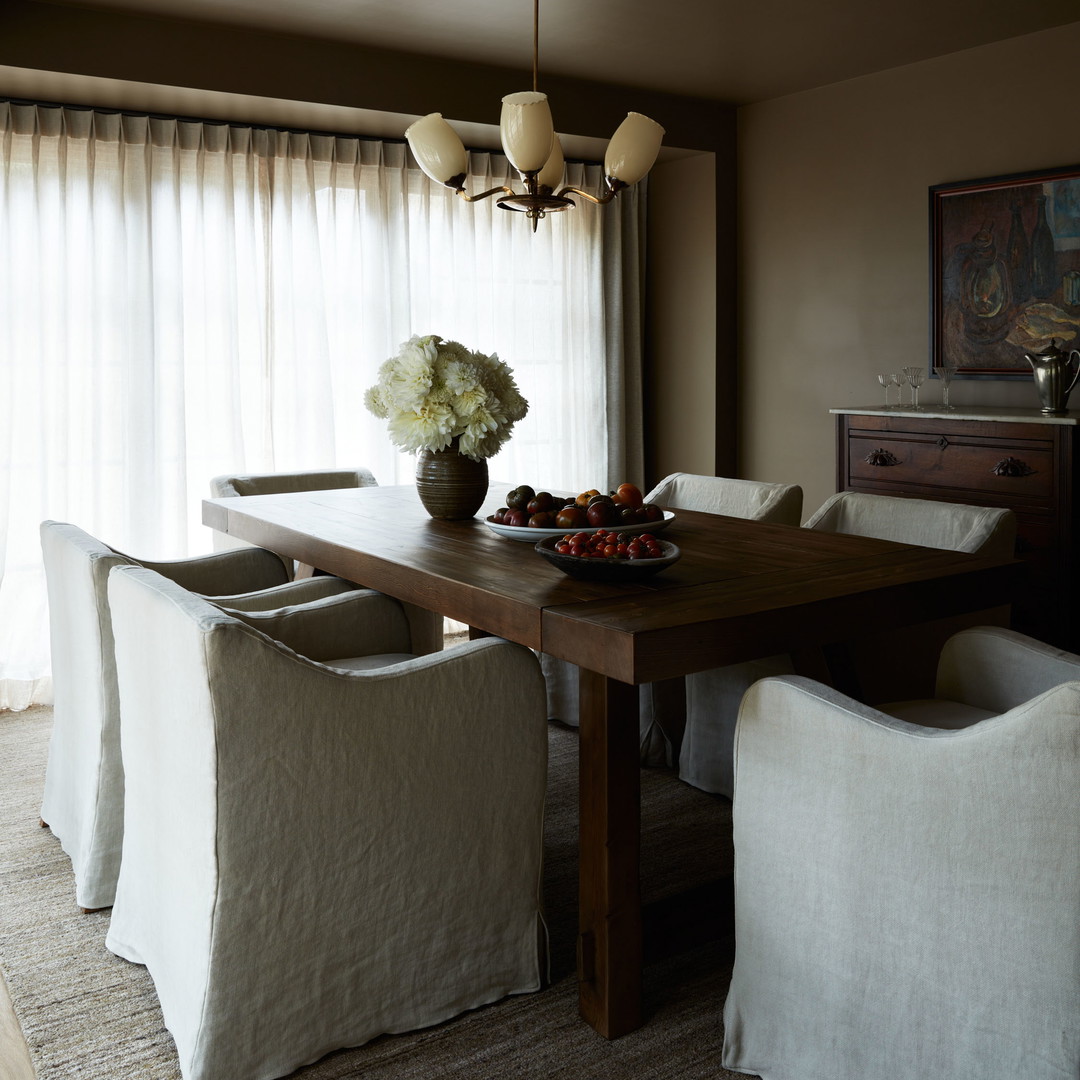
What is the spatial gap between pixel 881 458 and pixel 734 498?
1.03m

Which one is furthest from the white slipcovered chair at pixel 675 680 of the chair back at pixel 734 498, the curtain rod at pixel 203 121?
the curtain rod at pixel 203 121

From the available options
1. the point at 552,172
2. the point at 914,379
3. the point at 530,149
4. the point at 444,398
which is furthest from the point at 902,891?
the point at 914,379

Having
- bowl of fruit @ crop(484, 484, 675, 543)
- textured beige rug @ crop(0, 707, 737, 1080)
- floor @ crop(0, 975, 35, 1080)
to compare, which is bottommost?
textured beige rug @ crop(0, 707, 737, 1080)

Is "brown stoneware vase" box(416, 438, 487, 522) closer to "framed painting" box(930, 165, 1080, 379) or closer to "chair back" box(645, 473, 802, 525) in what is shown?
"chair back" box(645, 473, 802, 525)

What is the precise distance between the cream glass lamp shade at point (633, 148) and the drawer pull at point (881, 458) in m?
1.81

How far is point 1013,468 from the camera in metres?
3.81

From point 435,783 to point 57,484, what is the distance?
2.87m

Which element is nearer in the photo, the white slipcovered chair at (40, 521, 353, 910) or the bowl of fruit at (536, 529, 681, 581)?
the bowl of fruit at (536, 529, 681, 581)

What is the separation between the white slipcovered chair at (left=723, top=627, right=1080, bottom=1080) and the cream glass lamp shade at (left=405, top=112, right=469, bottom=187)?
1848mm

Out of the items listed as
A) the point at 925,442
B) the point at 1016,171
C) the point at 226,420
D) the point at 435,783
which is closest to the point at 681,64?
the point at 1016,171

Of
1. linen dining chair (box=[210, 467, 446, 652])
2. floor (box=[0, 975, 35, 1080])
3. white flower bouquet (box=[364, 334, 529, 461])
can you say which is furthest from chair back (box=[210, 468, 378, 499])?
floor (box=[0, 975, 35, 1080])

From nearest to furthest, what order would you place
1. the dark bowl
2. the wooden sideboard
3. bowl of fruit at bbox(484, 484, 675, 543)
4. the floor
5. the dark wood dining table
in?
the floor < the dark wood dining table < the dark bowl < bowl of fruit at bbox(484, 484, 675, 543) < the wooden sideboard

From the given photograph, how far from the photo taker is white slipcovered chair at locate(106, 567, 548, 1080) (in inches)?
68.4

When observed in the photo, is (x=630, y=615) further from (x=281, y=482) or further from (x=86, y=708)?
(x=281, y=482)
